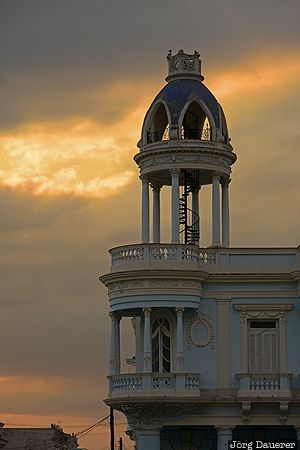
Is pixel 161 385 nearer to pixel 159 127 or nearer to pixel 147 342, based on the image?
pixel 147 342

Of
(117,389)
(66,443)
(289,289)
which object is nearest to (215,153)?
(289,289)

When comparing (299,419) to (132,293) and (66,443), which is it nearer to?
(132,293)

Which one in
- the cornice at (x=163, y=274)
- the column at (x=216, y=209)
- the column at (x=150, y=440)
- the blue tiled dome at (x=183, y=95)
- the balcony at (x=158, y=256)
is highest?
the blue tiled dome at (x=183, y=95)

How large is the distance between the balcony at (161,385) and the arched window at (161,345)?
4.37 ft

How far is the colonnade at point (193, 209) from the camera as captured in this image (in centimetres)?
6197

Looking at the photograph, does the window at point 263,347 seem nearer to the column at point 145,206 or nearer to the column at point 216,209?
the column at point 216,209

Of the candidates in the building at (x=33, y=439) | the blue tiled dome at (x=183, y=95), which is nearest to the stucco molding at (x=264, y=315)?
the blue tiled dome at (x=183, y=95)

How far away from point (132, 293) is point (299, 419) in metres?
9.05

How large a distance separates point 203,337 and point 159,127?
10.8 m

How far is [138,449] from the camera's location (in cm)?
5988

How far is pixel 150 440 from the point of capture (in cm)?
5916

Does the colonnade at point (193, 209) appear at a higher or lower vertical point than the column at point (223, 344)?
higher

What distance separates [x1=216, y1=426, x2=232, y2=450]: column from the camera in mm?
59094

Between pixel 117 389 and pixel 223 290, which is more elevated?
pixel 223 290
